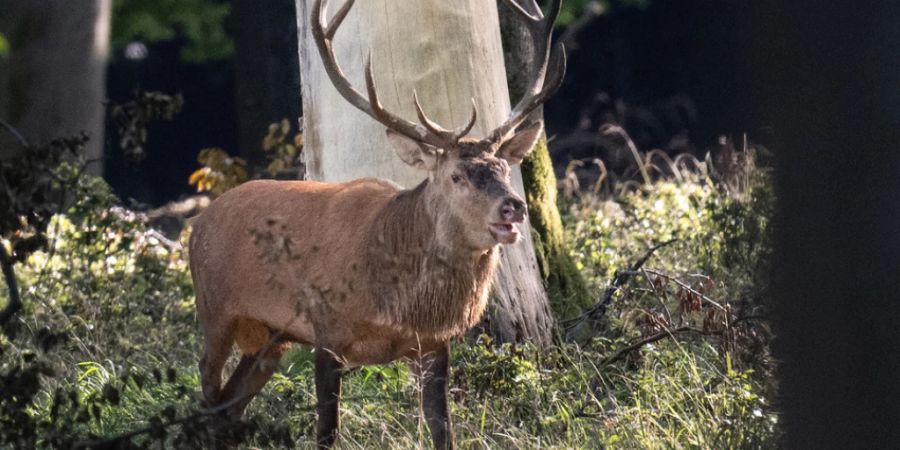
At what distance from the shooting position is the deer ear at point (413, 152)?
17.9 feet

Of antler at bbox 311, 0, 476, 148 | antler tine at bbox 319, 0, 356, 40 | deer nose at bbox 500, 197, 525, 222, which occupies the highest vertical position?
antler tine at bbox 319, 0, 356, 40

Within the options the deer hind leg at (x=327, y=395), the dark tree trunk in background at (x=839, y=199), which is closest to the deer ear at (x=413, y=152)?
the deer hind leg at (x=327, y=395)

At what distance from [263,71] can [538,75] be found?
7.36 metres

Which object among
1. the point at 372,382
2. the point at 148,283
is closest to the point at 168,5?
the point at 148,283

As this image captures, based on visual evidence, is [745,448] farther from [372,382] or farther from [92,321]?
[92,321]

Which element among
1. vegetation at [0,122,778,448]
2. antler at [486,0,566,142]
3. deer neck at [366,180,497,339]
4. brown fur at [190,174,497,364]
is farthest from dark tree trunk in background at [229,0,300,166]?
deer neck at [366,180,497,339]

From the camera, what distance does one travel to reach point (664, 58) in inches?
715

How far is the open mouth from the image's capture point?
5.03 m

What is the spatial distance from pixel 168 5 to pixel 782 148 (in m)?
14.7

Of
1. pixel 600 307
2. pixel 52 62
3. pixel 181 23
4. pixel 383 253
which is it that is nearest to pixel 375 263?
pixel 383 253

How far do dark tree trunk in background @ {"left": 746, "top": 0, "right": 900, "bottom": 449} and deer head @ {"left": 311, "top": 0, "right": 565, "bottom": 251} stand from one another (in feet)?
11.3

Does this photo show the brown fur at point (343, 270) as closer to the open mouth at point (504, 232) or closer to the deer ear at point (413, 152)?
the deer ear at point (413, 152)

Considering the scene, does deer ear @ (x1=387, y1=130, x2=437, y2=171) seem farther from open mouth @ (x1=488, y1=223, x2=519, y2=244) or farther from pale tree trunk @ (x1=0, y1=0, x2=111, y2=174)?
pale tree trunk @ (x1=0, y1=0, x2=111, y2=174)

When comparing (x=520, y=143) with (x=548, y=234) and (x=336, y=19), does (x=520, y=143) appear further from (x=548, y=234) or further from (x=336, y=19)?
(x=548, y=234)
